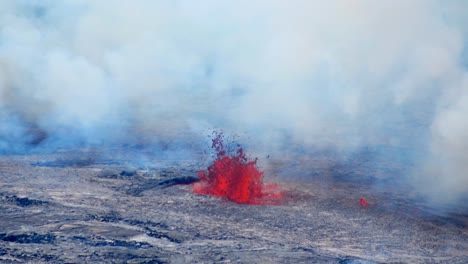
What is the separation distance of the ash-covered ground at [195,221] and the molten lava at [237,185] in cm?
28

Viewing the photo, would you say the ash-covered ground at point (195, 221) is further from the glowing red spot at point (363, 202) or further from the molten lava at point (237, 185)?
the molten lava at point (237, 185)

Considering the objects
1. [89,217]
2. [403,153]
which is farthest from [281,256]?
[403,153]

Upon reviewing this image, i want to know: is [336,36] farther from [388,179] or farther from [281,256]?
[281,256]

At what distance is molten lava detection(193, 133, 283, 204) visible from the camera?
10969 millimetres

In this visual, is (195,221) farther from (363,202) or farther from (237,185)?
(363,202)

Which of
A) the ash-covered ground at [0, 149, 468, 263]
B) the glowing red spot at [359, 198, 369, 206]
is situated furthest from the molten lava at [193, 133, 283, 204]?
the glowing red spot at [359, 198, 369, 206]

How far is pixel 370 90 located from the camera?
22250mm

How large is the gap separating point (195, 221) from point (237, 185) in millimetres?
1769

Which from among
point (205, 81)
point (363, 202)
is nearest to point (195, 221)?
point (363, 202)

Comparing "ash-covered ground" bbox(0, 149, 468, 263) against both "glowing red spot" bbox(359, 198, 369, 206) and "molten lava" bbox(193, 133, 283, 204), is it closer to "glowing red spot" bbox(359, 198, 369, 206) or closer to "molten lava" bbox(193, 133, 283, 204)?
"glowing red spot" bbox(359, 198, 369, 206)

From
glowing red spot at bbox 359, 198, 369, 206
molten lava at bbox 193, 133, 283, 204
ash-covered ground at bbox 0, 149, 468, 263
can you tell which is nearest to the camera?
ash-covered ground at bbox 0, 149, 468, 263

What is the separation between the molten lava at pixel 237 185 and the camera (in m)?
11.0

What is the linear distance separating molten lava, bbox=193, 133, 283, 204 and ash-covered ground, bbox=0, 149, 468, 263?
0.28m

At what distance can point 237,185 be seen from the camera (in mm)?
11164
